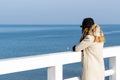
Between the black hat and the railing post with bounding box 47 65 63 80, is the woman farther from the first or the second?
the railing post with bounding box 47 65 63 80

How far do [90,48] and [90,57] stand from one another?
0.11m

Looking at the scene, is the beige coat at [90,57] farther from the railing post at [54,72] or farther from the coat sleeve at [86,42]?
the railing post at [54,72]

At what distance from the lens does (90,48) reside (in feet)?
14.5

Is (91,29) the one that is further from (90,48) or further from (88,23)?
(90,48)

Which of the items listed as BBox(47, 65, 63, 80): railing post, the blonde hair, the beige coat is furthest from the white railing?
the blonde hair

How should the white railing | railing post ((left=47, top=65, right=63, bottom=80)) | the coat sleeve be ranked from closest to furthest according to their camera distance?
the white railing
railing post ((left=47, top=65, right=63, bottom=80))
the coat sleeve

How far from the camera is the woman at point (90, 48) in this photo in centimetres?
436

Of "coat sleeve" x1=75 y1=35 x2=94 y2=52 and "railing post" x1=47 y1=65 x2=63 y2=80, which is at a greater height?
"coat sleeve" x1=75 y1=35 x2=94 y2=52

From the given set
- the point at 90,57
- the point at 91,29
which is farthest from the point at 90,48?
the point at 91,29

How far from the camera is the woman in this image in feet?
14.3

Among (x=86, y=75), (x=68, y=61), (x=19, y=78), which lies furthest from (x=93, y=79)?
(x=19, y=78)

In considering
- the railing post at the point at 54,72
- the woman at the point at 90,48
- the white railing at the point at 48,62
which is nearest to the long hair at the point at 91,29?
the woman at the point at 90,48

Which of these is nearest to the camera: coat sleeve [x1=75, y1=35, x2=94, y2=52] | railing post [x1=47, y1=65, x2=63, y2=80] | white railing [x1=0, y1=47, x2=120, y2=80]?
white railing [x1=0, y1=47, x2=120, y2=80]

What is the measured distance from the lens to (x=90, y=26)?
14.4 feet
